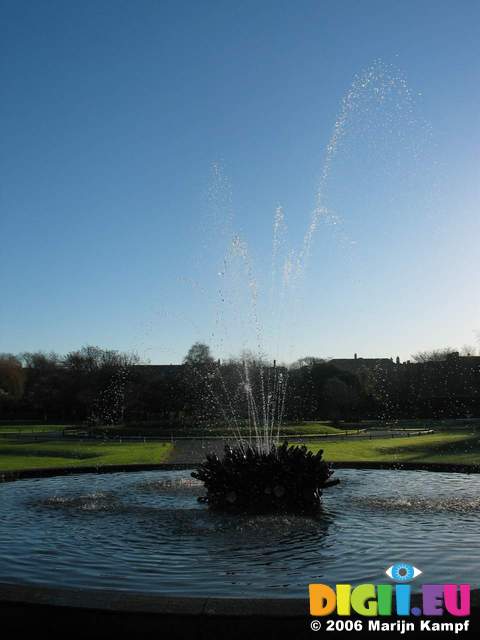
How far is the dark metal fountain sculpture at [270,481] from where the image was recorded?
11.8 m

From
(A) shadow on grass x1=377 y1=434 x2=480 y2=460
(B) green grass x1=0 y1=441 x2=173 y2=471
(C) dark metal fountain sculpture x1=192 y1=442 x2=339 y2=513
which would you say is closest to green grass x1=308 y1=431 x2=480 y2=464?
(A) shadow on grass x1=377 y1=434 x2=480 y2=460

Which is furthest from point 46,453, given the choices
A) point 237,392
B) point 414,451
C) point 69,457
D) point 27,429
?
point 237,392

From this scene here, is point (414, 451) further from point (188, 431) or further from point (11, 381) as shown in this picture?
point (11, 381)

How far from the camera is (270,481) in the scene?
11836mm

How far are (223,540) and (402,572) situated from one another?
9.45ft

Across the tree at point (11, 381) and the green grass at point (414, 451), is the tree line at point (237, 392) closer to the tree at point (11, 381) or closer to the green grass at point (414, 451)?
the tree at point (11, 381)

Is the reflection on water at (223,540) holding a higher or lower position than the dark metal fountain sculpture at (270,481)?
lower

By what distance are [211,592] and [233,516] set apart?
15.5 feet

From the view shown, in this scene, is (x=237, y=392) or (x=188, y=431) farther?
(x=237, y=392)

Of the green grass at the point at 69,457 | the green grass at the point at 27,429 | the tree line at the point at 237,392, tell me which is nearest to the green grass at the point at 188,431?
the green grass at the point at 27,429

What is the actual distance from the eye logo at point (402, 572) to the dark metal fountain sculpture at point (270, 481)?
4201 mm

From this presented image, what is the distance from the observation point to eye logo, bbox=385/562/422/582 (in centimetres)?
700

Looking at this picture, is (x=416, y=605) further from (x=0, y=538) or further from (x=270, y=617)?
(x=0, y=538)

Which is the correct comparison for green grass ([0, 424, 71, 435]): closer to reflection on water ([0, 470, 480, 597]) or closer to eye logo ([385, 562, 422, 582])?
reflection on water ([0, 470, 480, 597])
